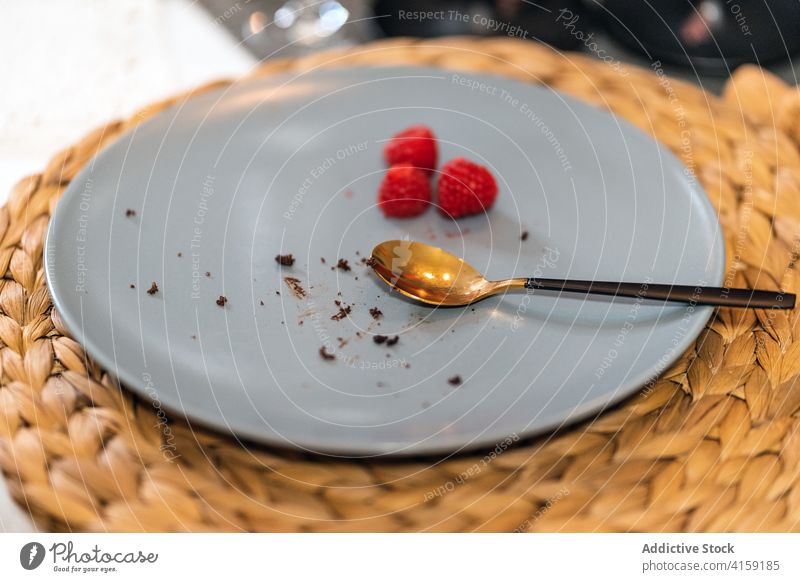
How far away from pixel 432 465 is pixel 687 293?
0.16 metres

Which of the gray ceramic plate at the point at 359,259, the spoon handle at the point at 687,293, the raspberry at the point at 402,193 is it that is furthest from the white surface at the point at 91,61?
the spoon handle at the point at 687,293

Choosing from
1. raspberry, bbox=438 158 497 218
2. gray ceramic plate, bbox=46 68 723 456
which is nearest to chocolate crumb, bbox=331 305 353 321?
gray ceramic plate, bbox=46 68 723 456

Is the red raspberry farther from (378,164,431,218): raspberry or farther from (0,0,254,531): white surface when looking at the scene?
(0,0,254,531): white surface

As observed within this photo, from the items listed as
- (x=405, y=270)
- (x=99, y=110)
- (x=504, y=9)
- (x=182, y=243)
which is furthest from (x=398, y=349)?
(x=504, y=9)

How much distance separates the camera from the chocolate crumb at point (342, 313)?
0.45 m

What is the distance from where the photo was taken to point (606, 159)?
1.78ft

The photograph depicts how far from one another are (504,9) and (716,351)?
0.60 m

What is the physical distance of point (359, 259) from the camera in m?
0.49

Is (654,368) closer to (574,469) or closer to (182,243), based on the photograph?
(574,469)

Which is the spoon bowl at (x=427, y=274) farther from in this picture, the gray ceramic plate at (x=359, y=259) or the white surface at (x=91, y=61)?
the white surface at (x=91, y=61)
